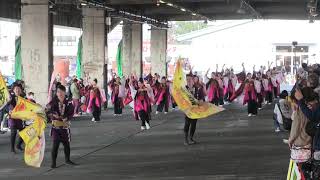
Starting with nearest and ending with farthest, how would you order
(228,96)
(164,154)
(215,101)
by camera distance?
(164,154)
(215,101)
(228,96)

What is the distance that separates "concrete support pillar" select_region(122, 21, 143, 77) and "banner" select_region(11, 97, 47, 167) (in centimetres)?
2904

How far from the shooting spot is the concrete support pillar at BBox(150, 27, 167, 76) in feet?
158

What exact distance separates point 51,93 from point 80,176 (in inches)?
122

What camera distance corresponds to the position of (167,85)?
3156cm

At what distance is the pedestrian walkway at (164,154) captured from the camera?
12.7m

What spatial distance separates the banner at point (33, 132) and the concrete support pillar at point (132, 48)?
29.0m

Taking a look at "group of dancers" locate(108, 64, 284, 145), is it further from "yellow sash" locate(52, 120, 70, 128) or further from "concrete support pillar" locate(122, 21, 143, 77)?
"concrete support pillar" locate(122, 21, 143, 77)

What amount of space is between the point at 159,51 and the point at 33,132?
1371 inches

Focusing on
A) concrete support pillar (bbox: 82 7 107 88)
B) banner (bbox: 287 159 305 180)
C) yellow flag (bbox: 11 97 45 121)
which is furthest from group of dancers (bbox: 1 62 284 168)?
banner (bbox: 287 159 305 180)

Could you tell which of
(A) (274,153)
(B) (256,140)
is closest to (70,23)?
(B) (256,140)

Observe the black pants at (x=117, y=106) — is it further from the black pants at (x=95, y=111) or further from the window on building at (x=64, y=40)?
the window on building at (x=64, y=40)

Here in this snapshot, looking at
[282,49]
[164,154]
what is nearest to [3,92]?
[164,154]

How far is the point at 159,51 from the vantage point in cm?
4831

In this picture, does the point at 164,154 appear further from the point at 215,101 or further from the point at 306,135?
the point at 215,101
